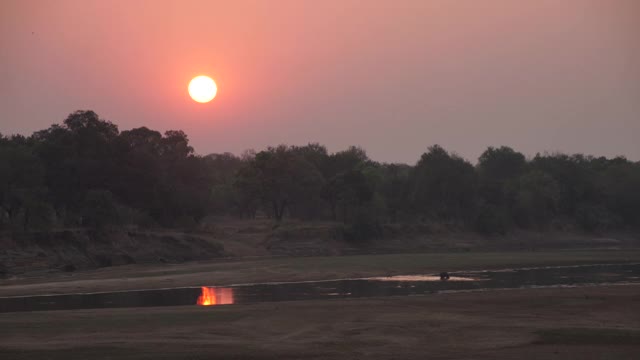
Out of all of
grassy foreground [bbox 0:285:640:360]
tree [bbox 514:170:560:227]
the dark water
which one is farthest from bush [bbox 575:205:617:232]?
grassy foreground [bbox 0:285:640:360]

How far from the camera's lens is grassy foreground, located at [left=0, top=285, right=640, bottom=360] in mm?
23375

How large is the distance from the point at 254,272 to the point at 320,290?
16.9 metres

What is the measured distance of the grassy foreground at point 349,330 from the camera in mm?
23375

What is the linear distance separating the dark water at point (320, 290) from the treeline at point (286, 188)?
3570cm

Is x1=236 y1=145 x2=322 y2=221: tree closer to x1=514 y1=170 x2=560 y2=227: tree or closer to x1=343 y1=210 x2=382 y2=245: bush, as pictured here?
x1=343 y1=210 x2=382 y2=245: bush

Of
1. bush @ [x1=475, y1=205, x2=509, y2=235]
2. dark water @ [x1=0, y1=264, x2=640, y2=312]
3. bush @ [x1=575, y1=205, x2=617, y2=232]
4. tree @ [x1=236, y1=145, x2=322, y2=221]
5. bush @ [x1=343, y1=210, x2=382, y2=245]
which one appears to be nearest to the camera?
dark water @ [x1=0, y1=264, x2=640, y2=312]

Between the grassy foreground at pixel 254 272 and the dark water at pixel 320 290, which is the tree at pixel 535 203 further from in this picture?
the dark water at pixel 320 290

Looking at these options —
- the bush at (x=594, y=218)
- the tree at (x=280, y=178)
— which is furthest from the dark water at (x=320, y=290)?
the bush at (x=594, y=218)

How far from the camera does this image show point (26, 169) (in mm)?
80875

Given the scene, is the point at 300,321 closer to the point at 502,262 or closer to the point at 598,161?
the point at 502,262

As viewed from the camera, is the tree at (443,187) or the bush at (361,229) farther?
the tree at (443,187)

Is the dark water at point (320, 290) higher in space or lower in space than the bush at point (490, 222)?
lower

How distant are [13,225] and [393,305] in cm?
5485

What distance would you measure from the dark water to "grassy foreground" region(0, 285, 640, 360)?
472 centimetres
